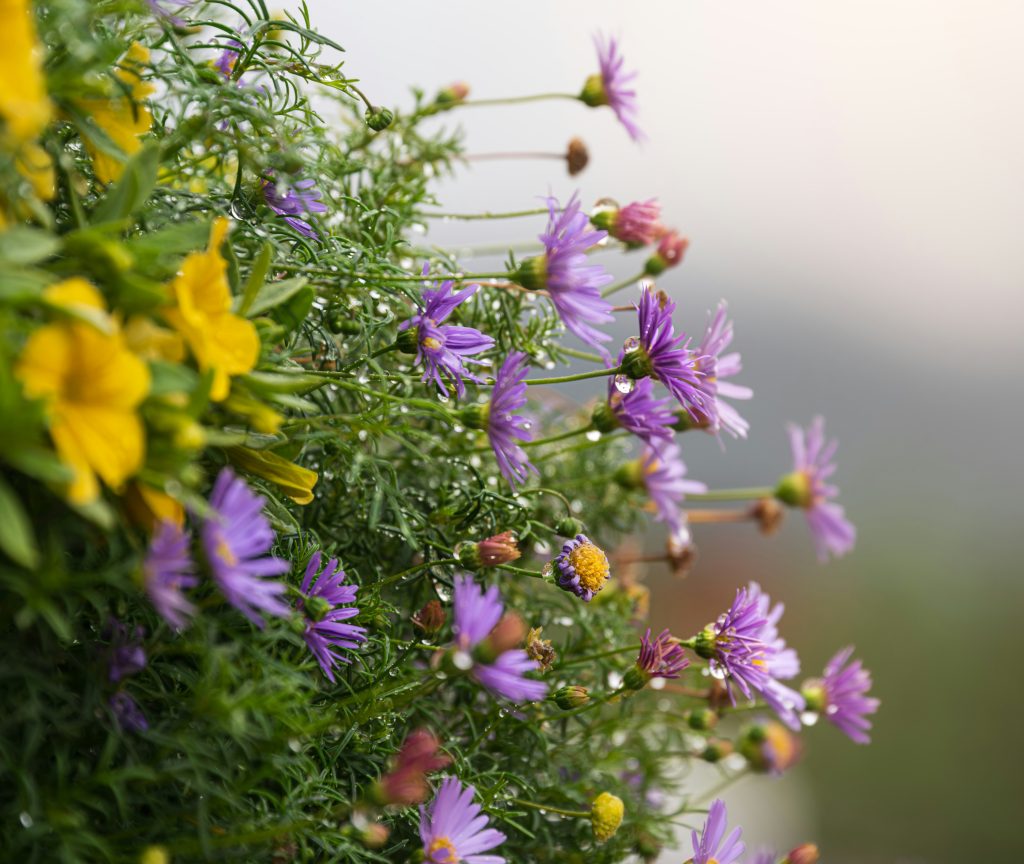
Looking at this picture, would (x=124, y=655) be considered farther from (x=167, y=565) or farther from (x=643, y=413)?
(x=643, y=413)

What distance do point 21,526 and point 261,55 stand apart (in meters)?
0.23

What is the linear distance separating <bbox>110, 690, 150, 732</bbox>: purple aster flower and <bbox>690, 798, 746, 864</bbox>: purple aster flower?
23 centimetres

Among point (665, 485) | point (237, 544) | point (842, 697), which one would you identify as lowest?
point (842, 697)

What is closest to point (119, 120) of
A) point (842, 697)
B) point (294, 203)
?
point (294, 203)

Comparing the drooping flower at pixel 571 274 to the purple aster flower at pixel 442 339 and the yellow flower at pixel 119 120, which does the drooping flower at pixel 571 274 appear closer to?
the purple aster flower at pixel 442 339

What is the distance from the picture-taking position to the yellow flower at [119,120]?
316 millimetres

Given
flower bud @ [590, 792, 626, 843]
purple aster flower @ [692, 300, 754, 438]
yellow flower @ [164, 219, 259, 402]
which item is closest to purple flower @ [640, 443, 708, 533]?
purple aster flower @ [692, 300, 754, 438]

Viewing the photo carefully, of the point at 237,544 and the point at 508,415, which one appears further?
the point at 508,415

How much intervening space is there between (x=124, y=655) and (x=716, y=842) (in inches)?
10.1

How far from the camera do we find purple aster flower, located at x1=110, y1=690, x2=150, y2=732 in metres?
0.30

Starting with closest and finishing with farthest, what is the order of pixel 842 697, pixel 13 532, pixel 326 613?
pixel 13 532, pixel 326 613, pixel 842 697

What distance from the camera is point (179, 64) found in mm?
368

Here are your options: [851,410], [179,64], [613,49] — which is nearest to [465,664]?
[179,64]

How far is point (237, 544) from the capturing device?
0.89 feet
